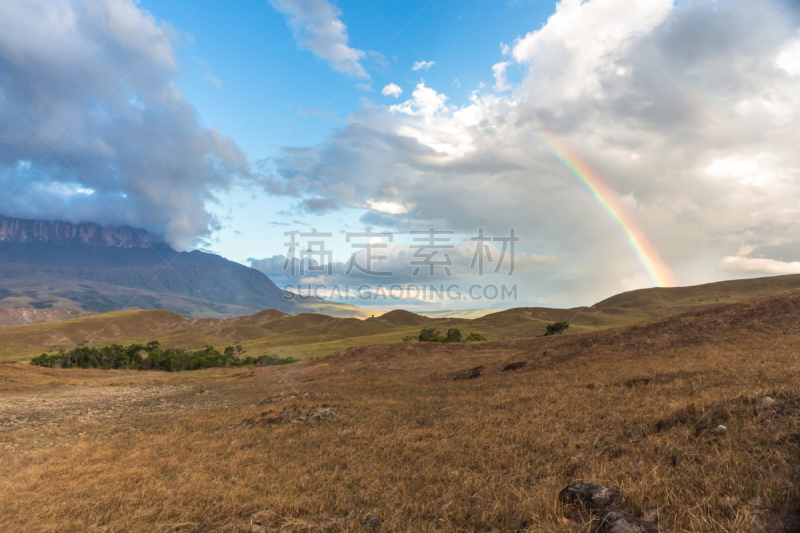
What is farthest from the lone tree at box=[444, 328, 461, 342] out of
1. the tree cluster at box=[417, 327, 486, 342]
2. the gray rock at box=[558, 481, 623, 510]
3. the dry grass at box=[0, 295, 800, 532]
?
the gray rock at box=[558, 481, 623, 510]

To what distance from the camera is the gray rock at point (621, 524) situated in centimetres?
489

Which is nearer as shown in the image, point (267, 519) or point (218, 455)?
point (267, 519)

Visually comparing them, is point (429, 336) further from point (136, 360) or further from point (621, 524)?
point (621, 524)

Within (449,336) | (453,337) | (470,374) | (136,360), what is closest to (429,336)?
(449,336)

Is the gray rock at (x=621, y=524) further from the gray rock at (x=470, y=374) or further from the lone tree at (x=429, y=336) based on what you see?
the lone tree at (x=429, y=336)

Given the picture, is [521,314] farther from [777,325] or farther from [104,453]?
[104,453]

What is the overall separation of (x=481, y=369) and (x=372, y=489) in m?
24.3

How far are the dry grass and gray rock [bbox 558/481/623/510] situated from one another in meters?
0.28

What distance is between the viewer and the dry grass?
21.1ft

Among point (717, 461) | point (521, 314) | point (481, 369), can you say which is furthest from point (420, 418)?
point (521, 314)

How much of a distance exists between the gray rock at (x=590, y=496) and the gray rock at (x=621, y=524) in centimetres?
66

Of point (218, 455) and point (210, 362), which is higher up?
point (218, 455)

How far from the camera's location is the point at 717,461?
22.8 ft

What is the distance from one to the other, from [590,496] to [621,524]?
4.14 ft
